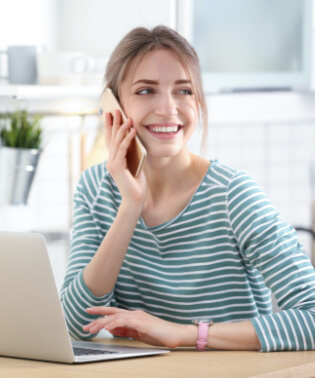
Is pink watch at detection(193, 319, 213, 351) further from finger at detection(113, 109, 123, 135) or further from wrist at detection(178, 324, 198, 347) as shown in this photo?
finger at detection(113, 109, 123, 135)

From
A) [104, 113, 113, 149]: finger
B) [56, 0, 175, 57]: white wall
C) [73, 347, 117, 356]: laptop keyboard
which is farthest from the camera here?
[56, 0, 175, 57]: white wall

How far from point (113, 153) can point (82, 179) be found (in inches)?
7.4

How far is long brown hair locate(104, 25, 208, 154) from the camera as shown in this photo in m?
1.74

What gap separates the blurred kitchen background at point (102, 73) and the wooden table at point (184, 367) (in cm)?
118

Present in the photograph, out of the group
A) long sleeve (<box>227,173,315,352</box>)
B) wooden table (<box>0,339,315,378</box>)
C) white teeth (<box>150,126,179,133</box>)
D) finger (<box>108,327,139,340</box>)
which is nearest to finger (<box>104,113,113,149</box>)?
white teeth (<box>150,126,179,133</box>)

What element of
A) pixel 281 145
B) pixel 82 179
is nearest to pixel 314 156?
pixel 281 145

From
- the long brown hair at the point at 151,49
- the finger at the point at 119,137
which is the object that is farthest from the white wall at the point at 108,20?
the finger at the point at 119,137

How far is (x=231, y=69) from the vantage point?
319cm

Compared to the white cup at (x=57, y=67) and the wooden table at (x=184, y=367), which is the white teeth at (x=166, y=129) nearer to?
the wooden table at (x=184, y=367)

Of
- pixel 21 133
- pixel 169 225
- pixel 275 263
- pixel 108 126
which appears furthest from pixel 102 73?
pixel 275 263

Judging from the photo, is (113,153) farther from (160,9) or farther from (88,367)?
(160,9)

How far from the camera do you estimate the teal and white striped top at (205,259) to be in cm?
162

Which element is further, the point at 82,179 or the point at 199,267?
the point at 82,179

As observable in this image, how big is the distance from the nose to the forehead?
39 millimetres
